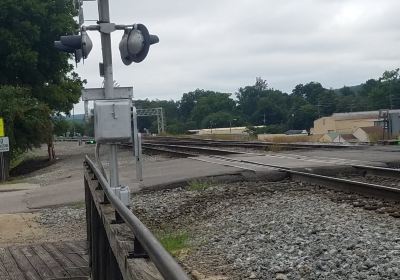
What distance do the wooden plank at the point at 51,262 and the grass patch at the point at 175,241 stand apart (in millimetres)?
1310

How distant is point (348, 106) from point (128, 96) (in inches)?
5449

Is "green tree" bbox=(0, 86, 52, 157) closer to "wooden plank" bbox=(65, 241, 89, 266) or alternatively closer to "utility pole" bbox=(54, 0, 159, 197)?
"wooden plank" bbox=(65, 241, 89, 266)

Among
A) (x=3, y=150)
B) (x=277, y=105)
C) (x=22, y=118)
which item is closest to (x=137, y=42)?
(x=3, y=150)

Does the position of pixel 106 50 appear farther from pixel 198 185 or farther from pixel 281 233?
pixel 198 185

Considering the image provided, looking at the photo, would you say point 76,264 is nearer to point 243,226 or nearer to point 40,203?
point 243,226

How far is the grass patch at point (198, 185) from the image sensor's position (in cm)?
1352

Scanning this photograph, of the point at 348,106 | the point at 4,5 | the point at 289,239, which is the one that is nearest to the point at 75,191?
the point at 289,239

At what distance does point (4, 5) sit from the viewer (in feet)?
125

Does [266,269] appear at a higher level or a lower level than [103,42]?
lower

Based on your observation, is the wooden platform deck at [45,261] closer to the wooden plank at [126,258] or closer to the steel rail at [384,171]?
the wooden plank at [126,258]

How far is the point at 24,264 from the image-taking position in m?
8.07

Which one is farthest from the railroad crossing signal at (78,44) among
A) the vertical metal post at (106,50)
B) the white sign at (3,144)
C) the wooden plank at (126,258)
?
the white sign at (3,144)

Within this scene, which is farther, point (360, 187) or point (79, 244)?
point (360, 187)

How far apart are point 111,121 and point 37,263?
215cm
